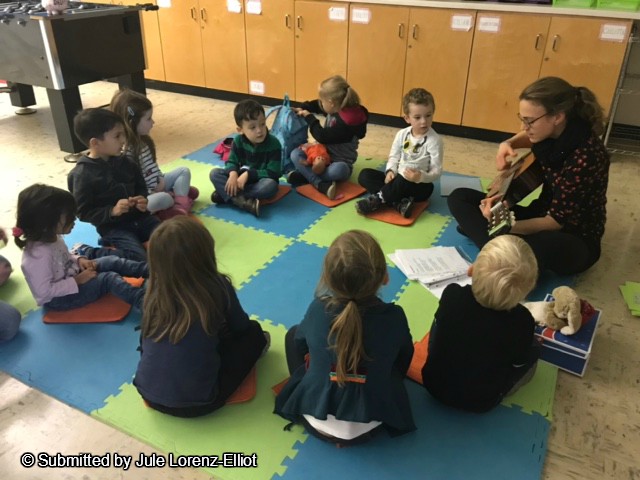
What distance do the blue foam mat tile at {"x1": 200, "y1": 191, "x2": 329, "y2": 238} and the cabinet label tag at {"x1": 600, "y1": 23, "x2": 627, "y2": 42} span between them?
104 inches

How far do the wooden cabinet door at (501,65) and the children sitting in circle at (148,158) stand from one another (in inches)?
108

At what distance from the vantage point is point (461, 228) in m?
3.14

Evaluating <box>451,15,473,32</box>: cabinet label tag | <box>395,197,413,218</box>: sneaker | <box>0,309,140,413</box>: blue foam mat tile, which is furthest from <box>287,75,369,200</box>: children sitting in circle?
<box>0,309,140,413</box>: blue foam mat tile

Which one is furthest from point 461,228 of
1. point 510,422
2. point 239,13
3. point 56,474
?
point 239,13

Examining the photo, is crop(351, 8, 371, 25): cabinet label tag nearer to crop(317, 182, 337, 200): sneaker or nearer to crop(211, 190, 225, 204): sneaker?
crop(317, 182, 337, 200): sneaker

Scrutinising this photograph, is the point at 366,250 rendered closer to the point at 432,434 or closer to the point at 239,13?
the point at 432,434

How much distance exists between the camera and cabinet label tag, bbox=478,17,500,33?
14.4 ft

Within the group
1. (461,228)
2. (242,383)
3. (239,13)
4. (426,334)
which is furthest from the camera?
(239,13)

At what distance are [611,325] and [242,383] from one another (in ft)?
5.74

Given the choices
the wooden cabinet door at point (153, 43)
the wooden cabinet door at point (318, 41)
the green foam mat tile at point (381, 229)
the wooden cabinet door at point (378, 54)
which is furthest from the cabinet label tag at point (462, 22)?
the wooden cabinet door at point (153, 43)

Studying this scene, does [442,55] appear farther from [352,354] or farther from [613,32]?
[352,354]

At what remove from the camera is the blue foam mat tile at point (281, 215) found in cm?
329

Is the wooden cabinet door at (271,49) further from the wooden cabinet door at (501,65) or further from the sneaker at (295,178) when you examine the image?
the sneaker at (295,178)

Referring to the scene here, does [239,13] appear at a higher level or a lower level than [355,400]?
higher
